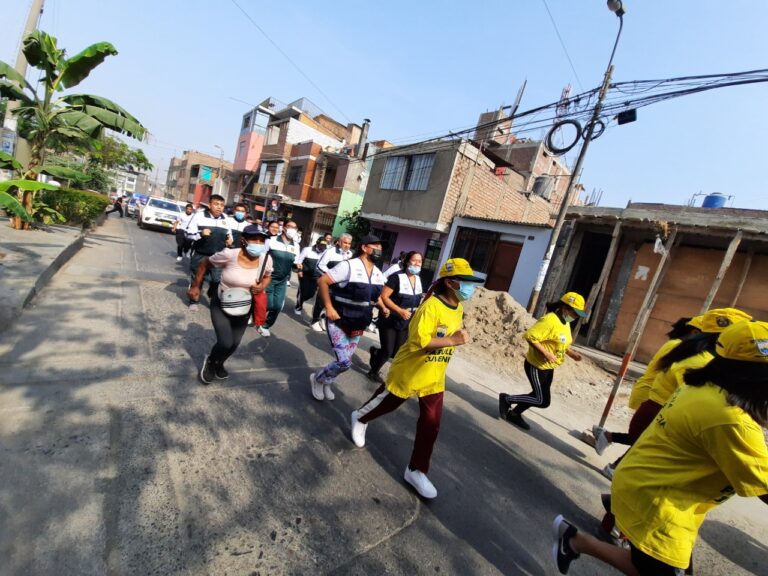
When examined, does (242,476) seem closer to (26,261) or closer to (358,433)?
(358,433)

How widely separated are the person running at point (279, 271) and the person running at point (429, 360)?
11.1ft

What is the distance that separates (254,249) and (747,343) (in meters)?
3.63

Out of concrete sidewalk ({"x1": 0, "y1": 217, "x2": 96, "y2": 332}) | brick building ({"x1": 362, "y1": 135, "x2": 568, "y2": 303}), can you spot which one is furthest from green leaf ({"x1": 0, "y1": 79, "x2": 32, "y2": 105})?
brick building ({"x1": 362, "y1": 135, "x2": 568, "y2": 303})

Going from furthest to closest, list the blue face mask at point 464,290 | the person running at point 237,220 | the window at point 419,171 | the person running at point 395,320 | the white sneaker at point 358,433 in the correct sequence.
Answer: the window at point 419,171
the person running at point 237,220
the person running at point 395,320
the white sneaker at point 358,433
the blue face mask at point 464,290

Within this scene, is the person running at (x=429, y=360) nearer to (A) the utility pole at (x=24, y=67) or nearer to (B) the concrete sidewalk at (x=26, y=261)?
(B) the concrete sidewalk at (x=26, y=261)

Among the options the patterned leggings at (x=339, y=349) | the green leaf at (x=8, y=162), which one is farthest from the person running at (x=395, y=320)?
the green leaf at (x=8, y=162)

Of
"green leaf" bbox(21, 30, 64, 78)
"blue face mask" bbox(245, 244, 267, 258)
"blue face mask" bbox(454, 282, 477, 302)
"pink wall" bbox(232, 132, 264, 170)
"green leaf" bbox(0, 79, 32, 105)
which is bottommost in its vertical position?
"blue face mask" bbox(245, 244, 267, 258)

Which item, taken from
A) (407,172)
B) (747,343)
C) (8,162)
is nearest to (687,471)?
(747,343)

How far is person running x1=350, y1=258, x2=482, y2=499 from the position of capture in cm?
272

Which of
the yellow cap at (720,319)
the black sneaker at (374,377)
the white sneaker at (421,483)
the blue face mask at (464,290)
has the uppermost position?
the yellow cap at (720,319)

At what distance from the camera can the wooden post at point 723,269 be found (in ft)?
26.7

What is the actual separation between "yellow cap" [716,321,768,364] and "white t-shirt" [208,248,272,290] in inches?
140

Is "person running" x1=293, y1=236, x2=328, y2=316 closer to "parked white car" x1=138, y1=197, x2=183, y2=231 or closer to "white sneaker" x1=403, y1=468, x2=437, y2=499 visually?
"white sneaker" x1=403, y1=468, x2=437, y2=499

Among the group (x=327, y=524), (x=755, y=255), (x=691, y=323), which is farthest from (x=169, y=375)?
(x=755, y=255)
